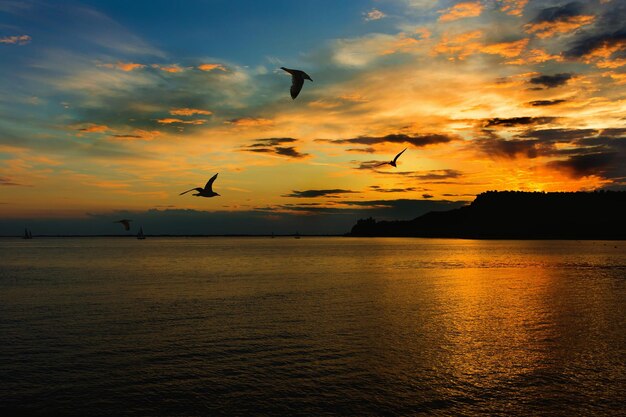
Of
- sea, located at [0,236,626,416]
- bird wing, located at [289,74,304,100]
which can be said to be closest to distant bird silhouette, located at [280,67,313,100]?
bird wing, located at [289,74,304,100]

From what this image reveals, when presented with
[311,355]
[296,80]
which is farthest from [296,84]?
[311,355]

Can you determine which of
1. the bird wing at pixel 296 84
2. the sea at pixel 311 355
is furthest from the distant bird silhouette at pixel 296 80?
the sea at pixel 311 355

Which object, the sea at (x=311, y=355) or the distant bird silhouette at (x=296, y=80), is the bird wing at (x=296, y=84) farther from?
the sea at (x=311, y=355)

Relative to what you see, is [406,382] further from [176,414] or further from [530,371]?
[176,414]

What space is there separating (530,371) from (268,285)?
40.7 metres

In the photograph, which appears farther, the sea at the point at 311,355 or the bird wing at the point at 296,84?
the bird wing at the point at 296,84

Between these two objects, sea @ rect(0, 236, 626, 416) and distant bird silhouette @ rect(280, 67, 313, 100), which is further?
distant bird silhouette @ rect(280, 67, 313, 100)

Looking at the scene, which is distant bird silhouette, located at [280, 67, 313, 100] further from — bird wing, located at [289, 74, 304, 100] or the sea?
the sea

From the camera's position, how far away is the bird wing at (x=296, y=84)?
20.1 m

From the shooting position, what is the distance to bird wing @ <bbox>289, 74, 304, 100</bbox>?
65.9 ft

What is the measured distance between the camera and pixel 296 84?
66.7 feet

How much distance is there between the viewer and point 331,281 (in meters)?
67.2

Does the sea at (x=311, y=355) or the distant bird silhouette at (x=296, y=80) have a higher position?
the distant bird silhouette at (x=296, y=80)

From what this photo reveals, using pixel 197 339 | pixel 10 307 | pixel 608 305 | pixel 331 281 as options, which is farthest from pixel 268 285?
pixel 608 305
